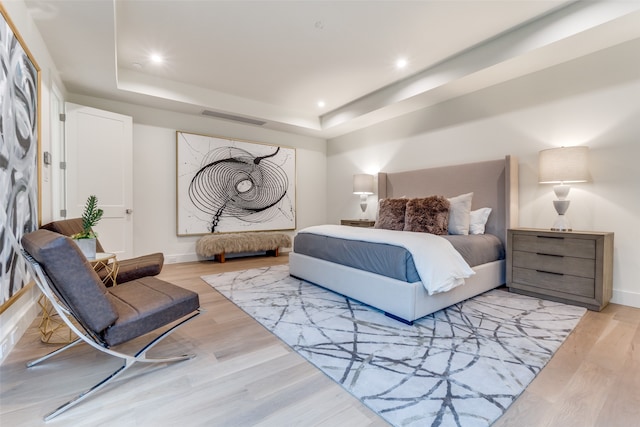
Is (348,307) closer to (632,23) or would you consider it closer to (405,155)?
(405,155)

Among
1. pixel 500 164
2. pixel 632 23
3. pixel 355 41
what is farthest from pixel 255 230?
pixel 632 23

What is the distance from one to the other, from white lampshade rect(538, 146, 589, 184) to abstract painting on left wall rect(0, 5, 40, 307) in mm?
4426

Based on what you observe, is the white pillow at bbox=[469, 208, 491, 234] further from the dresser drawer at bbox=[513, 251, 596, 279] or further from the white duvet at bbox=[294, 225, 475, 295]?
the white duvet at bbox=[294, 225, 475, 295]

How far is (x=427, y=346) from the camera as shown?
194 centimetres

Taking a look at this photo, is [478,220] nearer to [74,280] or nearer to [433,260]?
[433,260]

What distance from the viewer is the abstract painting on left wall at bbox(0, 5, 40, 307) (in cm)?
174

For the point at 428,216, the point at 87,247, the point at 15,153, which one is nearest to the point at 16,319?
the point at 87,247

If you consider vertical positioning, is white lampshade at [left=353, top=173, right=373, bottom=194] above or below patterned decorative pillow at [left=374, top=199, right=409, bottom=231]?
above

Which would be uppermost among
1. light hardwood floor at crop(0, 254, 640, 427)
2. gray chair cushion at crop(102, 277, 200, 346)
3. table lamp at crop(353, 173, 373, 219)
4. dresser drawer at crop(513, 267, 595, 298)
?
table lamp at crop(353, 173, 373, 219)

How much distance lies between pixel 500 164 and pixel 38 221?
15.9 feet

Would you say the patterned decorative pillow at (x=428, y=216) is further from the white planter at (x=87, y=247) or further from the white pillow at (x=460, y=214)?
the white planter at (x=87, y=247)

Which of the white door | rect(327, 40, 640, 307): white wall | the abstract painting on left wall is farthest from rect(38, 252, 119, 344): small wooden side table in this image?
rect(327, 40, 640, 307): white wall

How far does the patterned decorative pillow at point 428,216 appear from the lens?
3.39 meters

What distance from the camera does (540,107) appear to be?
10.9ft
